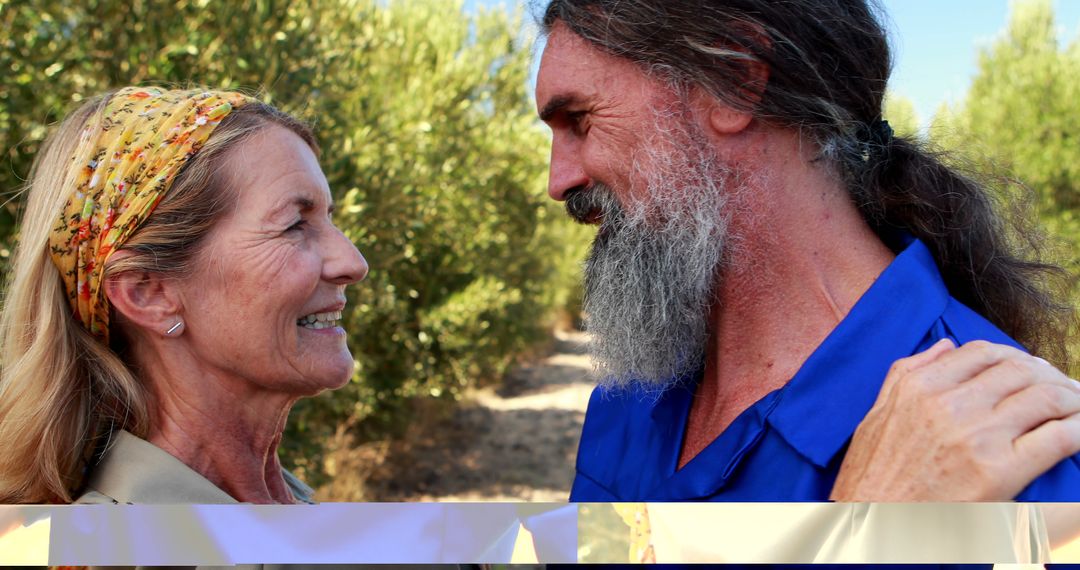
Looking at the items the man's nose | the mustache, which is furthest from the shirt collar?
the man's nose

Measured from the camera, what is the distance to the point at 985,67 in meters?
16.6

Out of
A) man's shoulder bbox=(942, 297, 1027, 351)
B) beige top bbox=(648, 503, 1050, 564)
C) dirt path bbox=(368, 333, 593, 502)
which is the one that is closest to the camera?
beige top bbox=(648, 503, 1050, 564)

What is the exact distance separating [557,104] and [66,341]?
1209 millimetres

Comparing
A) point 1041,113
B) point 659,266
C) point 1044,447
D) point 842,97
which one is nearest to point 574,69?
point 659,266

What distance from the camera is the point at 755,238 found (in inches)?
78.8

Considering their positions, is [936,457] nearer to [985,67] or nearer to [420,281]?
[420,281]

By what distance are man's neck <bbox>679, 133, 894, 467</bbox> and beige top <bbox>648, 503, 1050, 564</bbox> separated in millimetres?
930

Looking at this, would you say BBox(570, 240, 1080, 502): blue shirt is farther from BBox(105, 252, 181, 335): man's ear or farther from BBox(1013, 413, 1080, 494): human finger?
BBox(105, 252, 181, 335): man's ear

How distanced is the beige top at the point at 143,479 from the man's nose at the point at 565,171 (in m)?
1.02

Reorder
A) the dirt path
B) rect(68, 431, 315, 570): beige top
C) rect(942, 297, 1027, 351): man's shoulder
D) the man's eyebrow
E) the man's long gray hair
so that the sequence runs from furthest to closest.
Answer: the dirt path → the man's eyebrow → the man's long gray hair → rect(68, 431, 315, 570): beige top → rect(942, 297, 1027, 351): man's shoulder

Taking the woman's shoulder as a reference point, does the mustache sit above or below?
above

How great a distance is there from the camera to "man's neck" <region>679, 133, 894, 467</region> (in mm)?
1929

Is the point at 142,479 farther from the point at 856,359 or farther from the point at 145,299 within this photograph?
the point at 856,359

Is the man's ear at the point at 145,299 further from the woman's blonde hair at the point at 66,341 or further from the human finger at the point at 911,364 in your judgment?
the human finger at the point at 911,364
